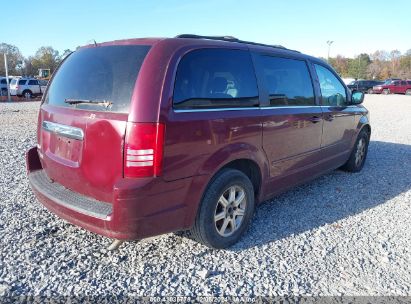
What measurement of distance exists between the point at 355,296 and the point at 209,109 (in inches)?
74.0

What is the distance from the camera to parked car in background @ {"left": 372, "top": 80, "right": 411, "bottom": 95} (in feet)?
130

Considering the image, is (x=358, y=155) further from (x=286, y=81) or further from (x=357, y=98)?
(x=286, y=81)

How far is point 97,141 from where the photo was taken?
2725mm

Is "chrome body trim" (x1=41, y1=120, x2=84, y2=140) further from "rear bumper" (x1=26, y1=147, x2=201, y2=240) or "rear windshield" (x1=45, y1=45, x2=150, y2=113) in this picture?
"rear bumper" (x1=26, y1=147, x2=201, y2=240)

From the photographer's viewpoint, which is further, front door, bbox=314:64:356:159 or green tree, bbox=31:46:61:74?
green tree, bbox=31:46:61:74

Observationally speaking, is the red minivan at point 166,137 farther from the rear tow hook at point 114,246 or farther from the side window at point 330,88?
the side window at point 330,88

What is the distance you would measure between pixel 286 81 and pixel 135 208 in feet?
7.83

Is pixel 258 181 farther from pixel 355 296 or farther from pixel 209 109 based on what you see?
pixel 355 296

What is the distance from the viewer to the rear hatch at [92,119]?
2.67 m

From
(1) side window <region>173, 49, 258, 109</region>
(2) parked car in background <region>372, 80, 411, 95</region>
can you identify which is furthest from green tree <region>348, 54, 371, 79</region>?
(1) side window <region>173, 49, 258, 109</region>

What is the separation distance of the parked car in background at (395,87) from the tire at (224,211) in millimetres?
42035

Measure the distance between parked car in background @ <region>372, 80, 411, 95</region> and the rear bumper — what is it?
140 ft

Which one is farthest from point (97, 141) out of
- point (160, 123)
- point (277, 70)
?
point (277, 70)

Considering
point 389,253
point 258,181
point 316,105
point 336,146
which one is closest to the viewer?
point 389,253
